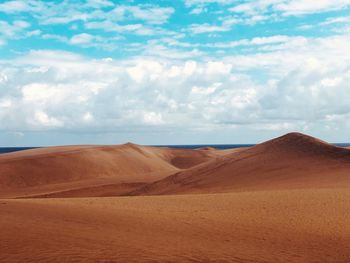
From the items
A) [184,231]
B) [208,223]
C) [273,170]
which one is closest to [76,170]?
[273,170]

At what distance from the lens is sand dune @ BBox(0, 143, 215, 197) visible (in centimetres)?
4615

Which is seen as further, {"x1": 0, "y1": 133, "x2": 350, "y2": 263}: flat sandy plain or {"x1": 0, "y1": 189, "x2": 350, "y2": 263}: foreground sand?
{"x1": 0, "y1": 133, "x2": 350, "y2": 263}: flat sandy plain

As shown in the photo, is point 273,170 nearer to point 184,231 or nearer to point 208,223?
point 208,223

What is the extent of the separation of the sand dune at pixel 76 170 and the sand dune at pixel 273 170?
7.37 meters

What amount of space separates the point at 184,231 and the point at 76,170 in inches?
1798

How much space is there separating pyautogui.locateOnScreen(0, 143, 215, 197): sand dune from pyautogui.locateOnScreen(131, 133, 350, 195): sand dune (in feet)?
24.2

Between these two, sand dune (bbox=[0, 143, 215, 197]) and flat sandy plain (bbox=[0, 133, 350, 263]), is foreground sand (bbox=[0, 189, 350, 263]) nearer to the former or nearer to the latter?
flat sandy plain (bbox=[0, 133, 350, 263])

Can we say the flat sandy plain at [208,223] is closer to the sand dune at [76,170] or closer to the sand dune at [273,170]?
the sand dune at [273,170]

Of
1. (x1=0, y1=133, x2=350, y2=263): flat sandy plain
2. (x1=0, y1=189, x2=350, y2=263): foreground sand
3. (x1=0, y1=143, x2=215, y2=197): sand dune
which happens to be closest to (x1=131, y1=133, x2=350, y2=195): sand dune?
(x1=0, y1=133, x2=350, y2=263): flat sandy plain

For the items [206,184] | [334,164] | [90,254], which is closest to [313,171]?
[334,164]

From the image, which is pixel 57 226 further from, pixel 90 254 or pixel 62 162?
pixel 62 162

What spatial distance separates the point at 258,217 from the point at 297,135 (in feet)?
96.1

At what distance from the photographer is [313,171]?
110 feet

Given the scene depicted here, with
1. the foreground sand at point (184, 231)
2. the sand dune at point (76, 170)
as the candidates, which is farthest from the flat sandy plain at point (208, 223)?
the sand dune at point (76, 170)
